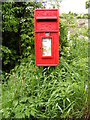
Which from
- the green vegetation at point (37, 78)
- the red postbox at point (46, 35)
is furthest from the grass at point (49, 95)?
the red postbox at point (46, 35)

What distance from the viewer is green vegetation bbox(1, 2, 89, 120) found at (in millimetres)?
2863

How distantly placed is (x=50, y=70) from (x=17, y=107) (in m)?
1.00

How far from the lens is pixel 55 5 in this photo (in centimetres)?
443

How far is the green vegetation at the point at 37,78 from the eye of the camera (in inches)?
113

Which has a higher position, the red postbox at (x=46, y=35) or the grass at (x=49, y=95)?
the red postbox at (x=46, y=35)

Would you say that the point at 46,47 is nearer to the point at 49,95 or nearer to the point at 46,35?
the point at 46,35

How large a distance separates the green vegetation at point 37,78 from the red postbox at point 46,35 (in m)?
0.21

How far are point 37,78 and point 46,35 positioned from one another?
0.63 metres

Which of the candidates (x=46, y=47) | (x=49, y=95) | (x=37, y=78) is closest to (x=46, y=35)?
(x=46, y=47)

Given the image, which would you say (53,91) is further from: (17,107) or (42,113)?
(17,107)

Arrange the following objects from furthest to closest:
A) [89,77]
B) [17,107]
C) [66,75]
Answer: [66,75], [89,77], [17,107]

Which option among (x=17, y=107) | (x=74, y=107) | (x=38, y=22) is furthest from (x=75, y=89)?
(x=38, y=22)

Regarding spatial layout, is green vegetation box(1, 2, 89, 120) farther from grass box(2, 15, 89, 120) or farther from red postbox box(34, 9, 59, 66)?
red postbox box(34, 9, 59, 66)

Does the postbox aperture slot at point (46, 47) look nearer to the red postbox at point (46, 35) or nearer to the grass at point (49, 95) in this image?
the red postbox at point (46, 35)
